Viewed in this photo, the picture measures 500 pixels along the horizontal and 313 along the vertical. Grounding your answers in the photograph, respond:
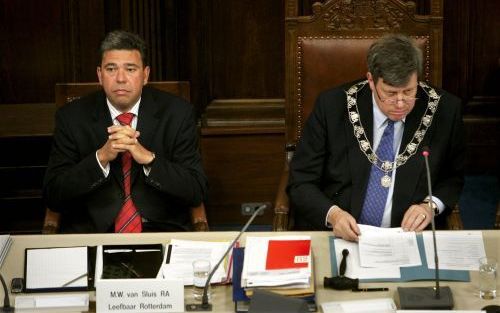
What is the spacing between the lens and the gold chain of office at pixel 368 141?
362 centimetres

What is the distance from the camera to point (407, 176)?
11.8 ft

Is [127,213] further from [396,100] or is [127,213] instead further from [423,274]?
[423,274]

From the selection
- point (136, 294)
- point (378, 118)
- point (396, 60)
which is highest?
point (396, 60)

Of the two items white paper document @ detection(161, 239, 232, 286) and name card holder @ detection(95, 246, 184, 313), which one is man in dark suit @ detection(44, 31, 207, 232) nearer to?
white paper document @ detection(161, 239, 232, 286)

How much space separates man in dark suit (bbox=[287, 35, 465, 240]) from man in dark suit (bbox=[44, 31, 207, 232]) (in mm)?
463

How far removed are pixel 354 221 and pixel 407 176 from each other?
0.53 m

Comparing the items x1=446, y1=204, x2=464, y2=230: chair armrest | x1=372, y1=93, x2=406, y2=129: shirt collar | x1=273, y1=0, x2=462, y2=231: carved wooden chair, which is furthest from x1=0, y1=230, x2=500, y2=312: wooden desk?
x1=273, y1=0, x2=462, y2=231: carved wooden chair

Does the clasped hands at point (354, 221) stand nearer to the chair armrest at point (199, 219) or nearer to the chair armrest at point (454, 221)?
the chair armrest at point (454, 221)

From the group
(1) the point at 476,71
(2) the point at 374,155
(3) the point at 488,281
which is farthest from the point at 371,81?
(1) the point at 476,71

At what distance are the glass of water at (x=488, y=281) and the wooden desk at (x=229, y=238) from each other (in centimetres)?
3

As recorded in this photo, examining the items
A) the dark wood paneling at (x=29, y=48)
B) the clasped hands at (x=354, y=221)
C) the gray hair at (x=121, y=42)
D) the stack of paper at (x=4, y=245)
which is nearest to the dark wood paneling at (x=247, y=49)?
the dark wood paneling at (x=29, y=48)

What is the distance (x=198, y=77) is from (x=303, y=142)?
1.88 m

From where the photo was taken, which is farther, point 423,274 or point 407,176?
point 407,176

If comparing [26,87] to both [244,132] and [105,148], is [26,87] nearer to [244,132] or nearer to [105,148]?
[244,132]
